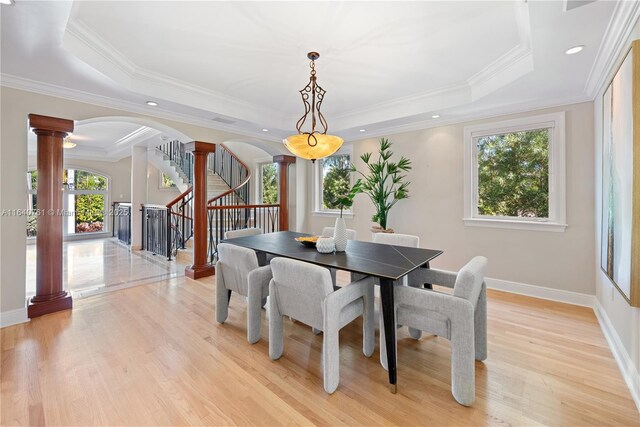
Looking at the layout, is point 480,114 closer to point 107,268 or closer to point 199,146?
point 199,146

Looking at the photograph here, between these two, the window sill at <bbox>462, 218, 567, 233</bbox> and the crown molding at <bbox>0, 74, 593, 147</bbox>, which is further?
the window sill at <bbox>462, 218, 567, 233</bbox>

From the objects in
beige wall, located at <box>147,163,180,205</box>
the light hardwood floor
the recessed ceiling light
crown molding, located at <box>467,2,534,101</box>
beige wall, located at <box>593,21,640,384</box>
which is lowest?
the light hardwood floor

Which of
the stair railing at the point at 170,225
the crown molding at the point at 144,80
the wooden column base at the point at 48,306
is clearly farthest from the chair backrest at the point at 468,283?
the stair railing at the point at 170,225

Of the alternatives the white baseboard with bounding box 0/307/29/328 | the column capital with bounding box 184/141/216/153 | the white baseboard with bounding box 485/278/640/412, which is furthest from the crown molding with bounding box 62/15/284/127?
the white baseboard with bounding box 485/278/640/412

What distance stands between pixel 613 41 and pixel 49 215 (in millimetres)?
5393

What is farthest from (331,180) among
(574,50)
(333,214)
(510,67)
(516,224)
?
(574,50)

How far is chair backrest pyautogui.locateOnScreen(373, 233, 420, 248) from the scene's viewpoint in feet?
9.99

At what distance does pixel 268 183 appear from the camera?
824 centimetres

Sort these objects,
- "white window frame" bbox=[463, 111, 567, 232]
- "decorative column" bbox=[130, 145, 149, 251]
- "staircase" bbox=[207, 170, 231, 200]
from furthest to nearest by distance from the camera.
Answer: "staircase" bbox=[207, 170, 231, 200] → "decorative column" bbox=[130, 145, 149, 251] → "white window frame" bbox=[463, 111, 567, 232]

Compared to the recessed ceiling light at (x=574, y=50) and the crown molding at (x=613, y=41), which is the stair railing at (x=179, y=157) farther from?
the crown molding at (x=613, y=41)

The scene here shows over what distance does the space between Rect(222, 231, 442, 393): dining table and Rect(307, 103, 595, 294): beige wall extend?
1.86 metres

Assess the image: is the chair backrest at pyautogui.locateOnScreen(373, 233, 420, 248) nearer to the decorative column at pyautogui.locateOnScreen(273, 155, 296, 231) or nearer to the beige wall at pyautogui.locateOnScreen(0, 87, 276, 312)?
the decorative column at pyautogui.locateOnScreen(273, 155, 296, 231)

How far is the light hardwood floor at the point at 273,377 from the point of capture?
1.64m

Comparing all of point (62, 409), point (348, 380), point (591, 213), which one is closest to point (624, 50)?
point (591, 213)
